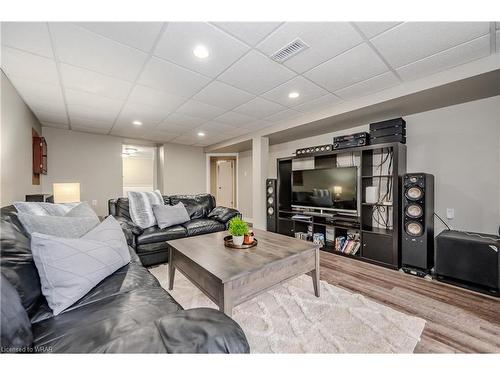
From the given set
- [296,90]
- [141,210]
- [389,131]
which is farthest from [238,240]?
[389,131]

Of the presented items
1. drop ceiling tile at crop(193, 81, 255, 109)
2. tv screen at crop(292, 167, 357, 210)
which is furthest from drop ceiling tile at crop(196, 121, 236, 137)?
tv screen at crop(292, 167, 357, 210)

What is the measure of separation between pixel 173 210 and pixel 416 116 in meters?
3.77

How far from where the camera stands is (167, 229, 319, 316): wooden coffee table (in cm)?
137

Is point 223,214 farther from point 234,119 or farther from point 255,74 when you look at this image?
point 255,74

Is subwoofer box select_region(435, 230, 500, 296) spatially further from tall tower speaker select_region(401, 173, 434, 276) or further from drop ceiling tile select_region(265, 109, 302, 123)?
drop ceiling tile select_region(265, 109, 302, 123)

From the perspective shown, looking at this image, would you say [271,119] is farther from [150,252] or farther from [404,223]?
[150,252]

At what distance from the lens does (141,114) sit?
11.3 ft

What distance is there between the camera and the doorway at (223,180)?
6992 millimetres

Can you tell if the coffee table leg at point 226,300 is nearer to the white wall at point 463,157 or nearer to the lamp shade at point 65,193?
the white wall at point 463,157

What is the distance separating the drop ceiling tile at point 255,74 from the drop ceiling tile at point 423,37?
869 millimetres

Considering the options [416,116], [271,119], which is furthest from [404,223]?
[271,119]

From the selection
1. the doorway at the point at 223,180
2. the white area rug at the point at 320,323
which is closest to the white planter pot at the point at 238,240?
the white area rug at the point at 320,323

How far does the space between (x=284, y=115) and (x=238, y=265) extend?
2.79 meters

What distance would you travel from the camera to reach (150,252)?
8.71ft
